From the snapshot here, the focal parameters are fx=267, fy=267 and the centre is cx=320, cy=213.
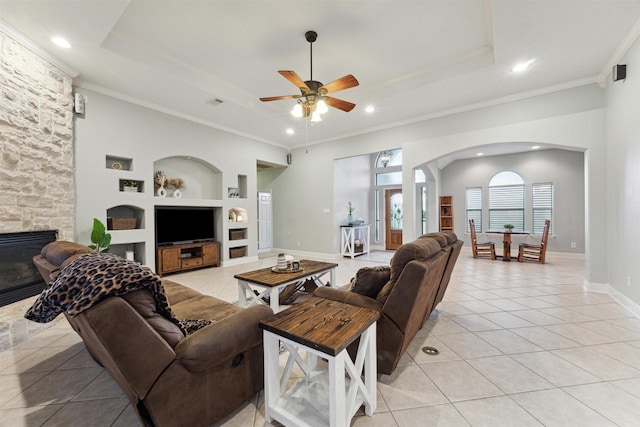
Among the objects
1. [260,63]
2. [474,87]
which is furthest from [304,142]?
[474,87]

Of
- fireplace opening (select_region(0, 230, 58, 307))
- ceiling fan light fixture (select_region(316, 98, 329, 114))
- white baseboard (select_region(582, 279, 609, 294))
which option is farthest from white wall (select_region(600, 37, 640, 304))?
fireplace opening (select_region(0, 230, 58, 307))

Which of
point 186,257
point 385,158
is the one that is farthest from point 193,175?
point 385,158

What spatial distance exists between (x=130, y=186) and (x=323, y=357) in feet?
15.2

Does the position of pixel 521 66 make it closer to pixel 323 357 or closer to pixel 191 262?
pixel 323 357

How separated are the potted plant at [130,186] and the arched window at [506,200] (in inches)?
341

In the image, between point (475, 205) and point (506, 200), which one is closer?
point (506, 200)

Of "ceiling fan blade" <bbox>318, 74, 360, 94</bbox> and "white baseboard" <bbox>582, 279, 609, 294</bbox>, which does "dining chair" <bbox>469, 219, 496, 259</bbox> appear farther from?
"ceiling fan blade" <bbox>318, 74, 360, 94</bbox>

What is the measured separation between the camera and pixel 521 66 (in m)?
3.48

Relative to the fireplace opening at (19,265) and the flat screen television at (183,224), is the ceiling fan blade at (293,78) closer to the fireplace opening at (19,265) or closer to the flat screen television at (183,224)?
the fireplace opening at (19,265)

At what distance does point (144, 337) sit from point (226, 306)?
986 mm

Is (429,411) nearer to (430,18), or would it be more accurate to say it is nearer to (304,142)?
(430,18)

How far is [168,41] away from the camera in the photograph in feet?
10.2

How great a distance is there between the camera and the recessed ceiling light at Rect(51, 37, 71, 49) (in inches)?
113

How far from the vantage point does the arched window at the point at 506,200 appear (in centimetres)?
A: 738
